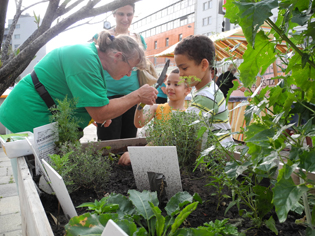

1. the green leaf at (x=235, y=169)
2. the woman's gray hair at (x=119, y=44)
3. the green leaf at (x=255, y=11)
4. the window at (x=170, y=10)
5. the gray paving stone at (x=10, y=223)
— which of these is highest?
the window at (x=170, y=10)

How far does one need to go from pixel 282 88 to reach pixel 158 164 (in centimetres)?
62

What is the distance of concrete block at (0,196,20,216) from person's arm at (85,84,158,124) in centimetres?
178

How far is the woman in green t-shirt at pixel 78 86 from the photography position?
1.63m

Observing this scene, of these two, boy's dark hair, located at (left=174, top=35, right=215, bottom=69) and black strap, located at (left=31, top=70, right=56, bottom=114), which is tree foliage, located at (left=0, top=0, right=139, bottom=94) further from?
boy's dark hair, located at (left=174, top=35, right=215, bottom=69)

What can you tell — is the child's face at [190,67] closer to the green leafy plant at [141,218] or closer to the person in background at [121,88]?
the person in background at [121,88]

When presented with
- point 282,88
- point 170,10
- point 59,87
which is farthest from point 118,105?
point 170,10

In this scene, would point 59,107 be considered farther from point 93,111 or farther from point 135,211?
point 135,211

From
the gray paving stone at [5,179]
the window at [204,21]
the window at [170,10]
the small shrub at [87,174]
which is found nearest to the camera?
the small shrub at [87,174]

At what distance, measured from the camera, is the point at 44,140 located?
137cm

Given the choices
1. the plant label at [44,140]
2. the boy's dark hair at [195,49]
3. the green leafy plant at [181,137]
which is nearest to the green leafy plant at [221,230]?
the green leafy plant at [181,137]

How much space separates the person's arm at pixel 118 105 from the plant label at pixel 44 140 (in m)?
0.30

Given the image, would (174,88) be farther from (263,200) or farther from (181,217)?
(181,217)

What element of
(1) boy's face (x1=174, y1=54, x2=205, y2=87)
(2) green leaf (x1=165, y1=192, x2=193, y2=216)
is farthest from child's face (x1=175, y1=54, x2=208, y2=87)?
(2) green leaf (x1=165, y1=192, x2=193, y2=216)

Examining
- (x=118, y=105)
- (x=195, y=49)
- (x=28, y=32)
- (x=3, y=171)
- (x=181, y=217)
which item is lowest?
(x=3, y=171)
